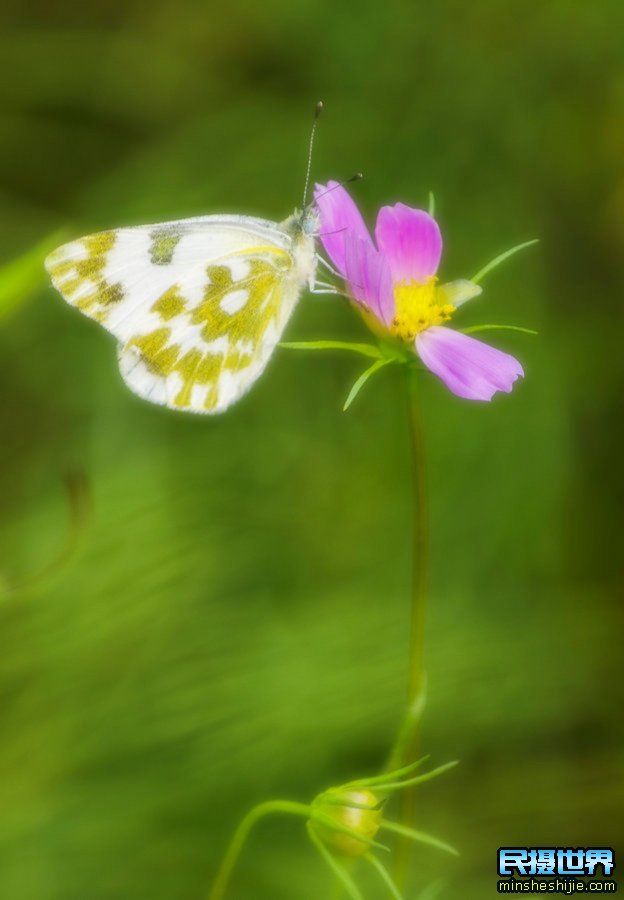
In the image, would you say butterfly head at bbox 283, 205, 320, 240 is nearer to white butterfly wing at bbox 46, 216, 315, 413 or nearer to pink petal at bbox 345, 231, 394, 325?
white butterfly wing at bbox 46, 216, 315, 413

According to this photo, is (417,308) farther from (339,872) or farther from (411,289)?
(339,872)

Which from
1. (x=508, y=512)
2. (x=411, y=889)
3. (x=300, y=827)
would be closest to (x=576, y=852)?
(x=411, y=889)

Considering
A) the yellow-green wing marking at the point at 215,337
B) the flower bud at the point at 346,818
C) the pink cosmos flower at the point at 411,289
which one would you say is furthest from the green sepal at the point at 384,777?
the yellow-green wing marking at the point at 215,337

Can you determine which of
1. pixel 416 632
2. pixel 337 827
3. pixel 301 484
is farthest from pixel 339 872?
pixel 301 484

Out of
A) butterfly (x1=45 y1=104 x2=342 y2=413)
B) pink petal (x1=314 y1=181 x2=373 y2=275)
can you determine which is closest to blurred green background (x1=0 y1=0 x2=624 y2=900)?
butterfly (x1=45 y1=104 x2=342 y2=413)

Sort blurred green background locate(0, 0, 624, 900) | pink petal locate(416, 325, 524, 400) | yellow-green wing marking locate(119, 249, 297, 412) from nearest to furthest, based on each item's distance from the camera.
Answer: pink petal locate(416, 325, 524, 400)
yellow-green wing marking locate(119, 249, 297, 412)
blurred green background locate(0, 0, 624, 900)

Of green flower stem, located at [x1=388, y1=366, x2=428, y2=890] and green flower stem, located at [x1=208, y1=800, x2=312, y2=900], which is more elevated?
green flower stem, located at [x1=388, y1=366, x2=428, y2=890]

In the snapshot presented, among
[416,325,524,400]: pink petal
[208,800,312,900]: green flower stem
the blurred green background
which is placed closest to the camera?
[208,800,312,900]: green flower stem

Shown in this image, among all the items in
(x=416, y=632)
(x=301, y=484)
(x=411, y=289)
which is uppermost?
(x=301, y=484)
